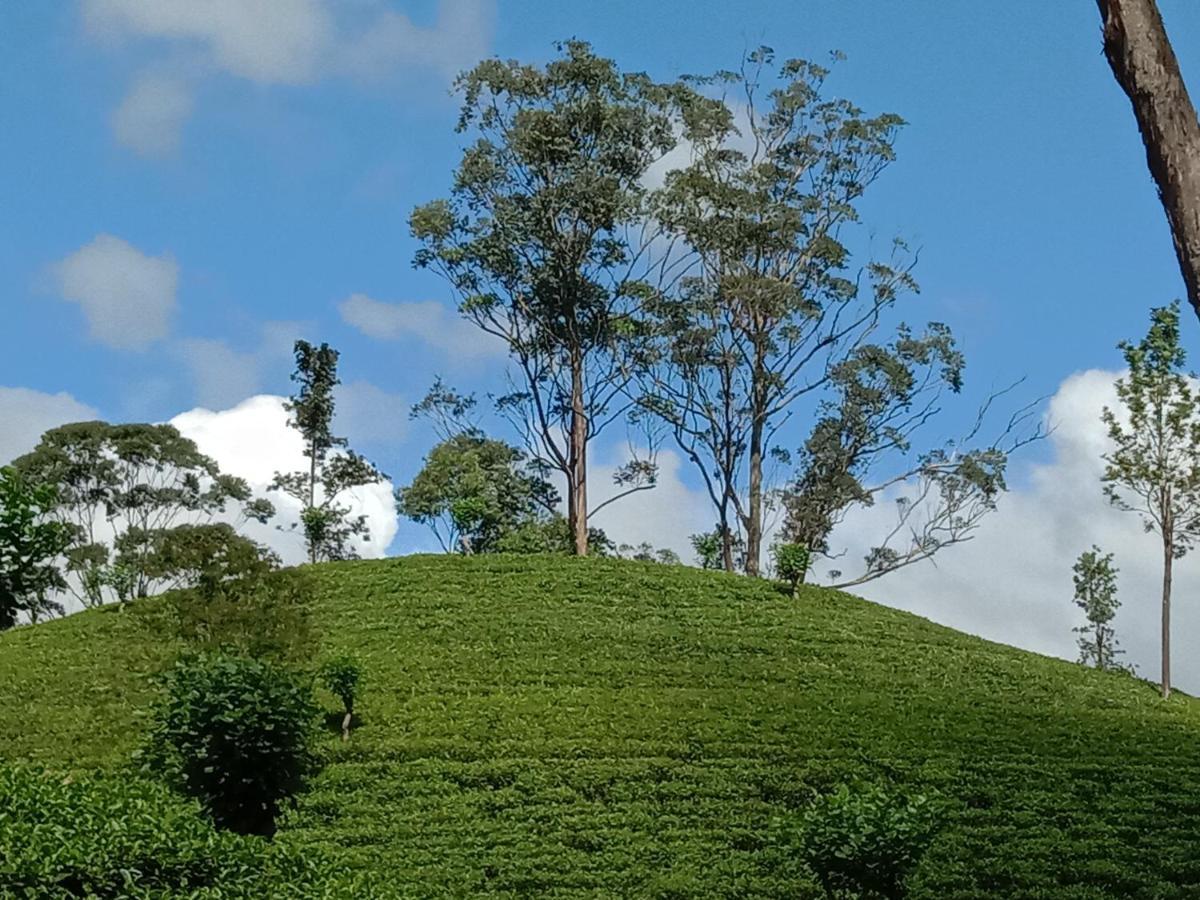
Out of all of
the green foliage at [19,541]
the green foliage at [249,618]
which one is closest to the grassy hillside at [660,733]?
the green foliage at [249,618]

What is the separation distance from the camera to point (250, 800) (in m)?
12.0

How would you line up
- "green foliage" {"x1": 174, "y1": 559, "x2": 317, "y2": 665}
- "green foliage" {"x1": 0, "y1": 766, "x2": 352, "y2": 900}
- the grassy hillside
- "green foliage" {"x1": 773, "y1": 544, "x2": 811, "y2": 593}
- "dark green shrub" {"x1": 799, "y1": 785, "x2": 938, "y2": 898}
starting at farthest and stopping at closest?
"green foliage" {"x1": 773, "y1": 544, "x2": 811, "y2": 593} → "green foliage" {"x1": 174, "y1": 559, "x2": 317, "y2": 665} → the grassy hillside → "dark green shrub" {"x1": 799, "y1": 785, "x2": 938, "y2": 898} → "green foliage" {"x1": 0, "y1": 766, "x2": 352, "y2": 900}

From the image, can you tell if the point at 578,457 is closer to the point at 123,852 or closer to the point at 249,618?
the point at 249,618

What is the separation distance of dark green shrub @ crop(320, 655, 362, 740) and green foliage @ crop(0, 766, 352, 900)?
12.1m

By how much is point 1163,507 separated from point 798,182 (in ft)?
53.1

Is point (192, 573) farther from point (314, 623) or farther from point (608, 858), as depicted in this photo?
point (608, 858)

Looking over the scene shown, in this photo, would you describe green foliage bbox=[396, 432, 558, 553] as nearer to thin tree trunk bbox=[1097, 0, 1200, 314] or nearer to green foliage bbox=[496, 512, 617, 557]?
green foliage bbox=[496, 512, 617, 557]

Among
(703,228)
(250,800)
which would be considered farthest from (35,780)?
(703,228)

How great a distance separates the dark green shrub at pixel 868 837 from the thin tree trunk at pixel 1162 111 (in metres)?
8.37

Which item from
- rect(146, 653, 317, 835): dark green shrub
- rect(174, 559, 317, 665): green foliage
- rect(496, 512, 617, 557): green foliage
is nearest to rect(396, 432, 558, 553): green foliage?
rect(496, 512, 617, 557): green foliage

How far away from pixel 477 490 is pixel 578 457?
3015mm

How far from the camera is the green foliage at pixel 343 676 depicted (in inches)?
731

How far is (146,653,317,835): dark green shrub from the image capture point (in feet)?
38.4

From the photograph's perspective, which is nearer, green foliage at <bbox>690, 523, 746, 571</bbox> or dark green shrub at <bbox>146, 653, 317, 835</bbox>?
dark green shrub at <bbox>146, 653, 317, 835</bbox>
